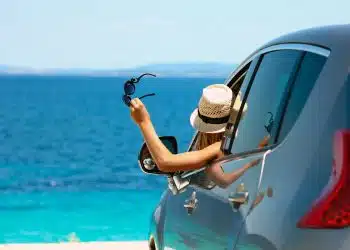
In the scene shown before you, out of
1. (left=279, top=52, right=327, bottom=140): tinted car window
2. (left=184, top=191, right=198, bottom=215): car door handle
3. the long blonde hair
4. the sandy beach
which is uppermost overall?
(left=279, top=52, right=327, bottom=140): tinted car window

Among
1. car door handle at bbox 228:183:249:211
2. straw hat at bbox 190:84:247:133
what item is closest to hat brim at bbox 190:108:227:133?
straw hat at bbox 190:84:247:133

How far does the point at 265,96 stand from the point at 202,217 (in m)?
0.54

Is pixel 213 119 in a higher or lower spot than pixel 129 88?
lower

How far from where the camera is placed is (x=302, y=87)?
4172 millimetres

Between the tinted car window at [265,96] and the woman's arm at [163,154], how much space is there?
15 cm

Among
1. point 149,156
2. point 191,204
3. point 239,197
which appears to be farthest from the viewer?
point 149,156

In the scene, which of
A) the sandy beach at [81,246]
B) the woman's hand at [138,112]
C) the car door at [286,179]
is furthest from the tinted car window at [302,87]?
the sandy beach at [81,246]

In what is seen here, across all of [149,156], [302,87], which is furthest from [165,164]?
[302,87]

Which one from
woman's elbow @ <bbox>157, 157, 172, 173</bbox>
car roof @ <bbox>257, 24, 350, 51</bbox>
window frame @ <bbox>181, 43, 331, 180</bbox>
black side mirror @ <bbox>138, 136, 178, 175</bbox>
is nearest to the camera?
car roof @ <bbox>257, 24, 350, 51</bbox>

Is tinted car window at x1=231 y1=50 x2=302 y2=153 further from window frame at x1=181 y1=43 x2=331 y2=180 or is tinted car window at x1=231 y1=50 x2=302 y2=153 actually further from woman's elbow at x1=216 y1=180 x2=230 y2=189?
woman's elbow at x1=216 y1=180 x2=230 y2=189

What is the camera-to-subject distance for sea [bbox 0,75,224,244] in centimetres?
3238

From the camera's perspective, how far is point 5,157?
7431 centimetres

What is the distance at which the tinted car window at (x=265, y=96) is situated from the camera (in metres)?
4.49

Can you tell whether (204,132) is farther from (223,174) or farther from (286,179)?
(286,179)
